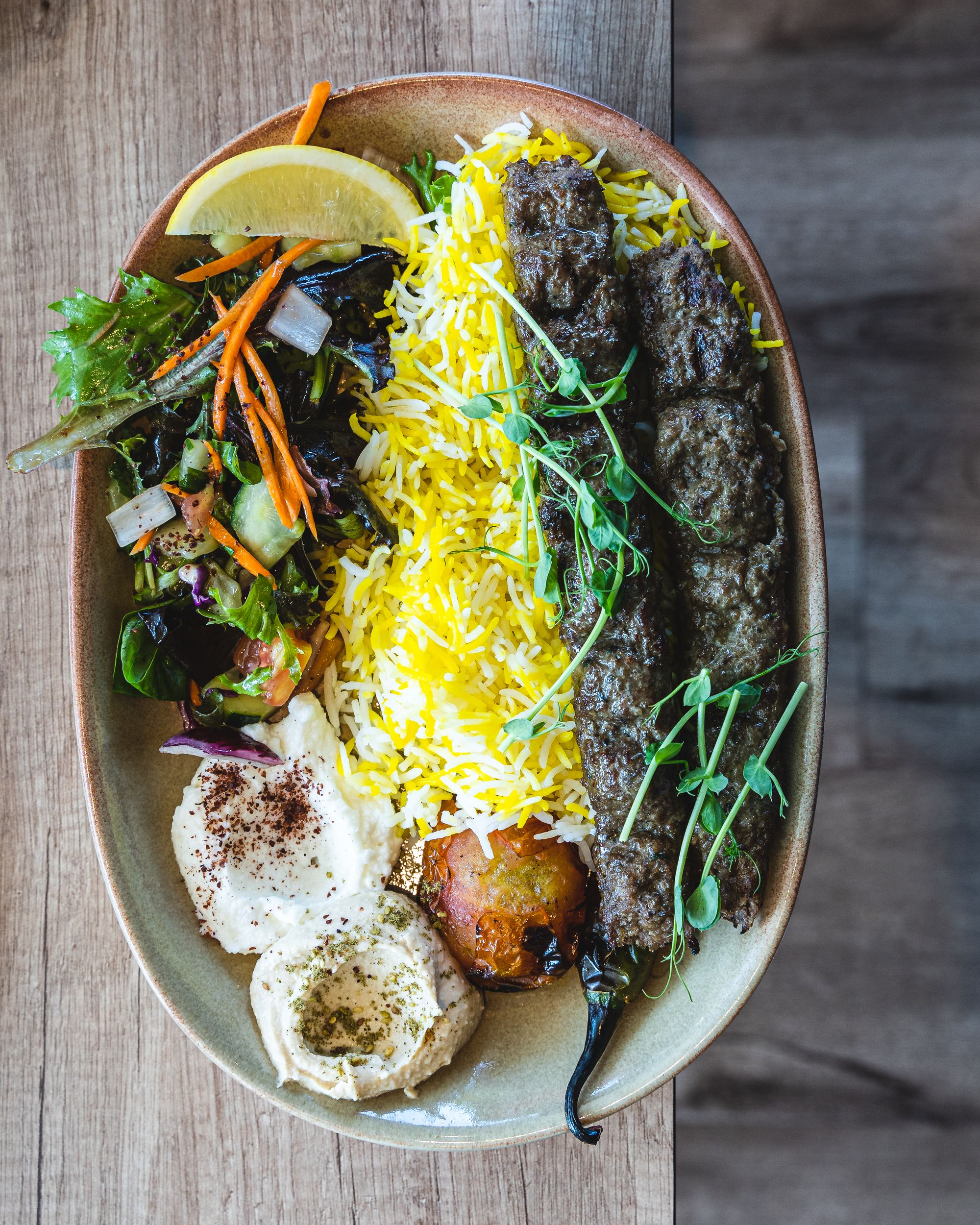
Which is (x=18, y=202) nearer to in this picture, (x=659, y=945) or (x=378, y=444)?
(x=378, y=444)

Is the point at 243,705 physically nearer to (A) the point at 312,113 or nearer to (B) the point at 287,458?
(B) the point at 287,458

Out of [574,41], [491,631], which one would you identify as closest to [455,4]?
[574,41]

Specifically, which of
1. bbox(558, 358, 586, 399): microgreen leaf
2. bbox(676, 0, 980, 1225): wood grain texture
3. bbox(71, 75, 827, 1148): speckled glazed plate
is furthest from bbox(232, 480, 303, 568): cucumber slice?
bbox(676, 0, 980, 1225): wood grain texture

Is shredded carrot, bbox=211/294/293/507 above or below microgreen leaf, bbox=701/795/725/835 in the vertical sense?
above

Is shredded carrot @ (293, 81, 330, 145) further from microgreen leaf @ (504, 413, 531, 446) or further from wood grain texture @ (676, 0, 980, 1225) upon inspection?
wood grain texture @ (676, 0, 980, 1225)

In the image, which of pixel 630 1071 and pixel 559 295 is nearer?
pixel 559 295

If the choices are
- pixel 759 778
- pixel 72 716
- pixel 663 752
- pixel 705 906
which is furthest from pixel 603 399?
pixel 72 716
